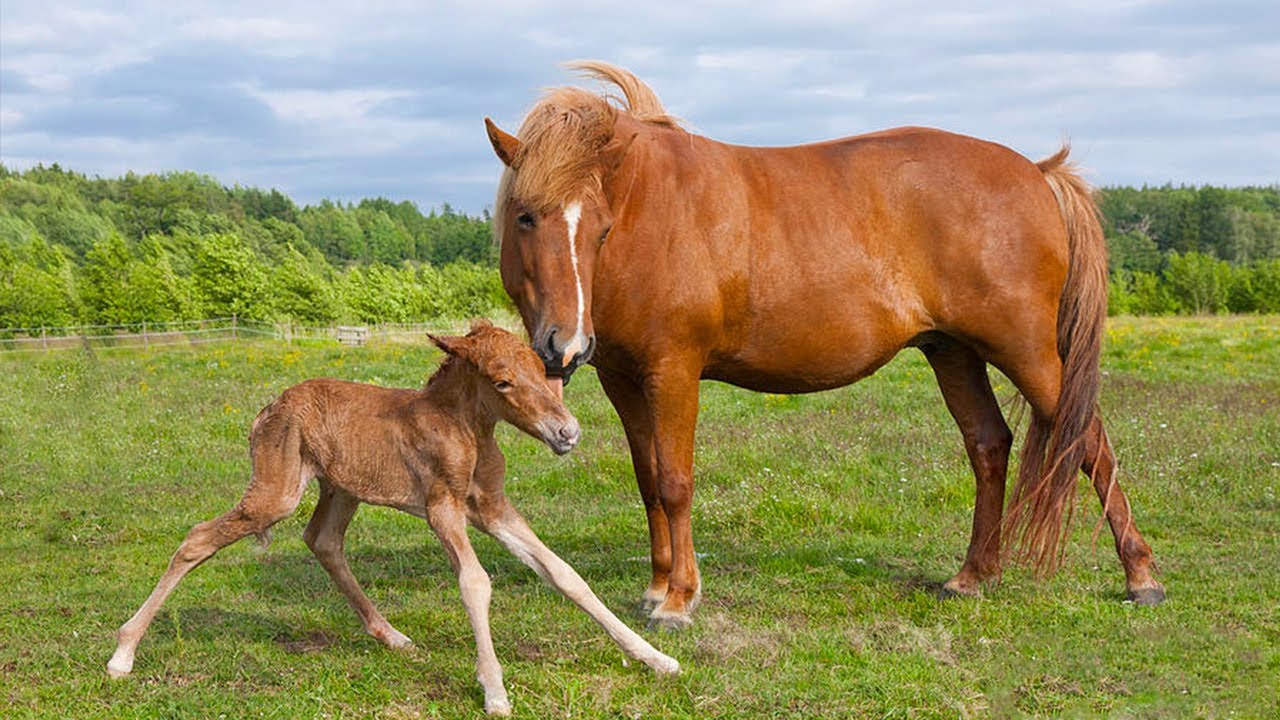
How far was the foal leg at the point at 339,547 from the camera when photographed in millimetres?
5719

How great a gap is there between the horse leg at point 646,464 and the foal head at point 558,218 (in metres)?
0.96

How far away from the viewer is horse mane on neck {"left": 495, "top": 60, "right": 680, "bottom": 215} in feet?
17.2

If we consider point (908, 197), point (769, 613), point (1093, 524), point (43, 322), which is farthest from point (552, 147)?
point (43, 322)

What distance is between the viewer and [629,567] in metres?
7.53

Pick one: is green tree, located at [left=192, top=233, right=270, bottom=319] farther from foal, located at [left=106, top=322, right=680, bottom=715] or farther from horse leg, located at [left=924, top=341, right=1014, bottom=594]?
foal, located at [left=106, top=322, right=680, bottom=715]

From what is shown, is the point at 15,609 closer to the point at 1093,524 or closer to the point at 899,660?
the point at 899,660

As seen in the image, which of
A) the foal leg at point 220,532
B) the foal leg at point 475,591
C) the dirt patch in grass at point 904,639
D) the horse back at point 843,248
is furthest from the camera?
the horse back at point 843,248

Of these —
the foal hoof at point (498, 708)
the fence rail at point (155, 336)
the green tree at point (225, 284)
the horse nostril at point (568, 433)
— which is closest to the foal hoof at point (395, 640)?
the foal hoof at point (498, 708)

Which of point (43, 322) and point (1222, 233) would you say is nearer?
point (43, 322)

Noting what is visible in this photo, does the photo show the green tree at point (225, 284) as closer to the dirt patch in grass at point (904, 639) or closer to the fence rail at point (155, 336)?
the fence rail at point (155, 336)

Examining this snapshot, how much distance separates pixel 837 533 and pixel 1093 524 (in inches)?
84.1

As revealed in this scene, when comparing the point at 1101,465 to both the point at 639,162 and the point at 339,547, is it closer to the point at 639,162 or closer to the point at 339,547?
the point at 639,162

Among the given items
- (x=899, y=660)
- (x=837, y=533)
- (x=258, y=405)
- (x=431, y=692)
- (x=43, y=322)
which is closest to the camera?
(x=431, y=692)

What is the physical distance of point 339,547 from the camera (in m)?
5.77
